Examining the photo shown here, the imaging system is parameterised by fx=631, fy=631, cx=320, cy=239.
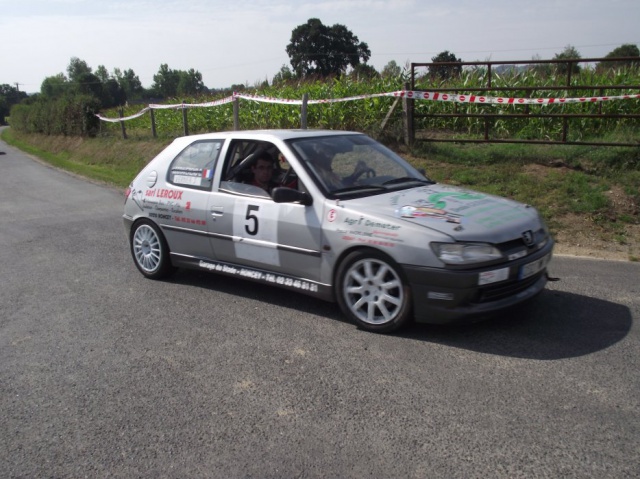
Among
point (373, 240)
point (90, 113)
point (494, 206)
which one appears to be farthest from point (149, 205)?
point (90, 113)

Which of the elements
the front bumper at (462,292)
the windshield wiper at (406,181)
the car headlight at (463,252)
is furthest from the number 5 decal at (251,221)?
the car headlight at (463,252)

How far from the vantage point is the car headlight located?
15.0 feet

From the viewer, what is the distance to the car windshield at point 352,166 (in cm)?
555

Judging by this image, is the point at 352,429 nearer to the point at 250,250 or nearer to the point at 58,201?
the point at 250,250

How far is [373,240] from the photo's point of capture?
4.91 meters

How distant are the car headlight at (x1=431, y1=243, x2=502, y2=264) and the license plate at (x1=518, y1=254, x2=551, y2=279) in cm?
34

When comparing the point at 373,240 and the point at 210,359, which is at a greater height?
the point at 373,240

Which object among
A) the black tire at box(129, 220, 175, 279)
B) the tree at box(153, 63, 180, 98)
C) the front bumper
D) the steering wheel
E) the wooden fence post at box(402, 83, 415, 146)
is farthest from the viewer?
the tree at box(153, 63, 180, 98)

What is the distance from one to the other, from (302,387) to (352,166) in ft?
7.98

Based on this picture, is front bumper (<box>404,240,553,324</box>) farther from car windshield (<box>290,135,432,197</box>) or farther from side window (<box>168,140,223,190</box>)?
side window (<box>168,140,223,190</box>)

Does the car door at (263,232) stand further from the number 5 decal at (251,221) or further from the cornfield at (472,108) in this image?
the cornfield at (472,108)

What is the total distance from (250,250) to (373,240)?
1.43m

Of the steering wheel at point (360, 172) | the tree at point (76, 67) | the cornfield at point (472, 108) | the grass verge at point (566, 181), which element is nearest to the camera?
the steering wheel at point (360, 172)

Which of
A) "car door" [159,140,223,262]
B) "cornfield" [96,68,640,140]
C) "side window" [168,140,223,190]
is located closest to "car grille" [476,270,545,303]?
"car door" [159,140,223,262]
